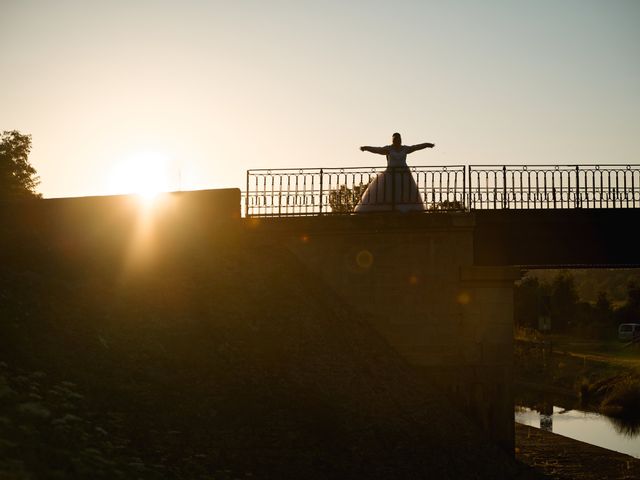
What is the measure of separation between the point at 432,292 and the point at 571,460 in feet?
26.5

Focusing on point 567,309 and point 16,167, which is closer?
point 16,167

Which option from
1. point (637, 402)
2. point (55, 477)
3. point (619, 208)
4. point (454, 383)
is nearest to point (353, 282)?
point (454, 383)

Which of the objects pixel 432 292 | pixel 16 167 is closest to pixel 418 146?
pixel 432 292

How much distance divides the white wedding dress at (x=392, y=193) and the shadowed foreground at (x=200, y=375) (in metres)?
2.84

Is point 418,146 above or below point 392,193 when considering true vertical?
above

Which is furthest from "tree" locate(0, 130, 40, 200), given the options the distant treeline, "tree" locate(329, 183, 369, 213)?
the distant treeline

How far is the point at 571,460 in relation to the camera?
2397 centimetres

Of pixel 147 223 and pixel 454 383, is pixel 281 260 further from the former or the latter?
pixel 454 383

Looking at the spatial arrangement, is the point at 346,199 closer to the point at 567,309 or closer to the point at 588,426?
the point at 588,426

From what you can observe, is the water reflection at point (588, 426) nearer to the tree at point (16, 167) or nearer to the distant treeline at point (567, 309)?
the tree at point (16, 167)

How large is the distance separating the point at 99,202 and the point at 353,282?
21.9 feet

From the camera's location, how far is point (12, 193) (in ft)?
129

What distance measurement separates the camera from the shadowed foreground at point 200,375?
39.3ft

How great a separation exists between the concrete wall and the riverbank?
10.7 ft
